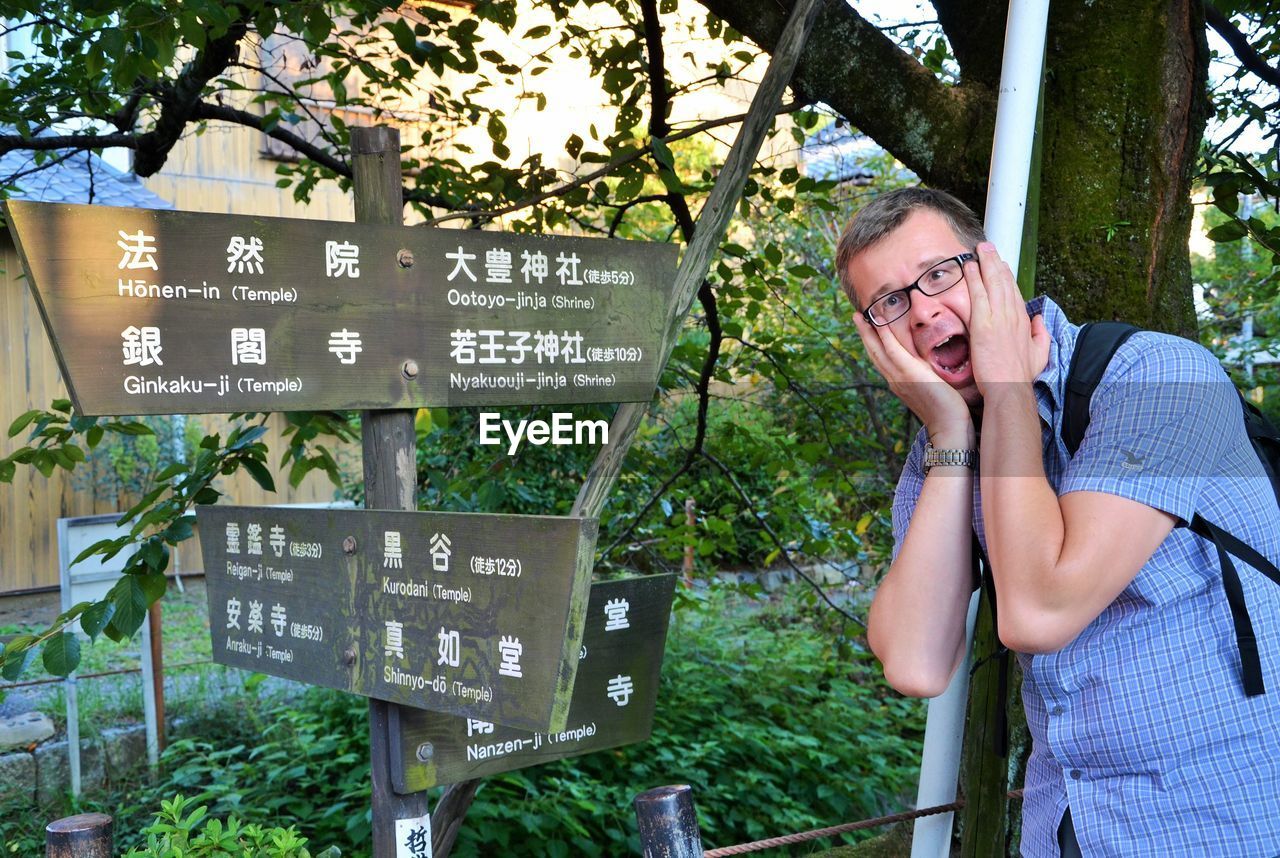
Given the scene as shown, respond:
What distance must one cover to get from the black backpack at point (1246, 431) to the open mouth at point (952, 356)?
18 cm

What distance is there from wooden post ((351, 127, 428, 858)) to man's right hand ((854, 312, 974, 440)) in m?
0.97

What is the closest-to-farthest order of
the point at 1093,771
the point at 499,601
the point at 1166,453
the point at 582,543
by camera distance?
the point at 1166,453 → the point at 1093,771 → the point at 582,543 → the point at 499,601

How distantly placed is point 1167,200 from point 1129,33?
1.55ft

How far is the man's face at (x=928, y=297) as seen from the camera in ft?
5.52

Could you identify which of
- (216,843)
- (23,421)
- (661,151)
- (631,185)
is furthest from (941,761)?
(23,421)

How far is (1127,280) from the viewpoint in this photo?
281 cm

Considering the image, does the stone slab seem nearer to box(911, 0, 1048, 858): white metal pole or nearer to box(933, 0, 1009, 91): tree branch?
box(911, 0, 1048, 858): white metal pole

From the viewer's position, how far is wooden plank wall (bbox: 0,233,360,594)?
802 cm

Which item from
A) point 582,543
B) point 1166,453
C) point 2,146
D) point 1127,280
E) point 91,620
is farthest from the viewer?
point 2,146

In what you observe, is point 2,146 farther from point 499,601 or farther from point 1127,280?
point 1127,280

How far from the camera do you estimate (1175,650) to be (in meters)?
1.41

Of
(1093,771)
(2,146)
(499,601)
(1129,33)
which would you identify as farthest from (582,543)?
(2,146)

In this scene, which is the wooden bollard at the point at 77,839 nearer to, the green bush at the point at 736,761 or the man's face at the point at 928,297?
the man's face at the point at 928,297

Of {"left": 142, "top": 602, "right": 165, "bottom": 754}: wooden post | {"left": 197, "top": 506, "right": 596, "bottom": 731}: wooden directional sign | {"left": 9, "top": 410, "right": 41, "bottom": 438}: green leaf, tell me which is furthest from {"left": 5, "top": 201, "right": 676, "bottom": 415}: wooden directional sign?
{"left": 142, "top": 602, "right": 165, "bottom": 754}: wooden post
